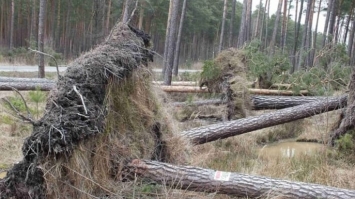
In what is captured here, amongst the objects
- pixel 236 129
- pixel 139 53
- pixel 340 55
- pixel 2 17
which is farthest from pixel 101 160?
pixel 2 17

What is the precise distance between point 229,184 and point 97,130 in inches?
55.2

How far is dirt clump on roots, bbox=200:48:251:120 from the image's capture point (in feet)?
24.8

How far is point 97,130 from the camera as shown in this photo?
3195 millimetres

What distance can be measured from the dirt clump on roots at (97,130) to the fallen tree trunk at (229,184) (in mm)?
295

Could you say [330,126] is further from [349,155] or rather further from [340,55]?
[340,55]

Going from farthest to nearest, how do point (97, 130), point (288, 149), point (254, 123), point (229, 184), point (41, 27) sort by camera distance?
point (41, 27)
point (288, 149)
point (254, 123)
point (229, 184)
point (97, 130)

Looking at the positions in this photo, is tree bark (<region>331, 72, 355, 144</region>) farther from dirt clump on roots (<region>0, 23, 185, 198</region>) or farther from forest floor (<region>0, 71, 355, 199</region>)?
dirt clump on roots (<region>0, 23, 185, 198</region>)

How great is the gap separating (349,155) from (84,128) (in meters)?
4.40

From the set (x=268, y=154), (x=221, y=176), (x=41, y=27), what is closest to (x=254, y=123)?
(x=268, y=154)

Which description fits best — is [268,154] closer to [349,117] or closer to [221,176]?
[349,117]

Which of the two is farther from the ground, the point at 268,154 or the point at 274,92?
the point at 274,92

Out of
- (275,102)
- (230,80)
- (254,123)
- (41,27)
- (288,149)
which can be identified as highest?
(41,27)

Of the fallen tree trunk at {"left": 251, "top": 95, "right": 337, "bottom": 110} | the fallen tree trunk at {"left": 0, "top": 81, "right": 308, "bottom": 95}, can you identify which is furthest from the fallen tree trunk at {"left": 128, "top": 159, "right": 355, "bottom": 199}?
the fallen tree trunk at {"left": 0, "top": 81, "right": 308, "bottom": 95}

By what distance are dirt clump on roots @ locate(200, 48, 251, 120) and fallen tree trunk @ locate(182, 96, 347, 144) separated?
1.11 metres
